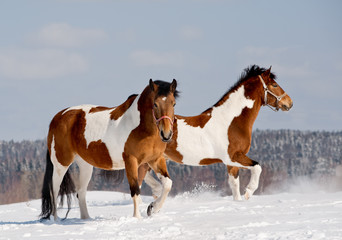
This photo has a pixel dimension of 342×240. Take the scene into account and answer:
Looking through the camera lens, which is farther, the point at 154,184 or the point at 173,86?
the point at 154,184

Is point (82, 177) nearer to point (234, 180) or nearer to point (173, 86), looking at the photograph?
point (173, 86)

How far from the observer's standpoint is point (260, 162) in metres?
71.9

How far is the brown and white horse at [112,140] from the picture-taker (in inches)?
259

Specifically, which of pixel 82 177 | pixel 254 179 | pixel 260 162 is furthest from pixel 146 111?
pixel 260 162

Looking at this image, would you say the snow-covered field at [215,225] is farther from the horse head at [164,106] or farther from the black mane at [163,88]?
the black mane at [163,88]

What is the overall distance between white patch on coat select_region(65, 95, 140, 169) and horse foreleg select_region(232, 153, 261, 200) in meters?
2.51

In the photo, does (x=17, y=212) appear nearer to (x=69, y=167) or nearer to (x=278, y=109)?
(x=69, y=167)

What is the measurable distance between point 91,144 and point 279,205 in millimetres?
3328

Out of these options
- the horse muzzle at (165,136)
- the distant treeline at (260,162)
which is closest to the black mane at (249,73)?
the horse muzzle at (165,136)

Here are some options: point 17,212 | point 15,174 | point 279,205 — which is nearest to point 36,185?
point 15,174

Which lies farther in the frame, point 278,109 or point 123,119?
point 278,109

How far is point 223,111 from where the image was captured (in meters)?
9.41

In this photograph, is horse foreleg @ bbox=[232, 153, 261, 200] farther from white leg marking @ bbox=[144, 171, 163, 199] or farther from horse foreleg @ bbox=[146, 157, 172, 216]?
horse foreleg @ bbox=[146, 157, 172, 216]

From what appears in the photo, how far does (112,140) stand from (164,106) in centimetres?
120
